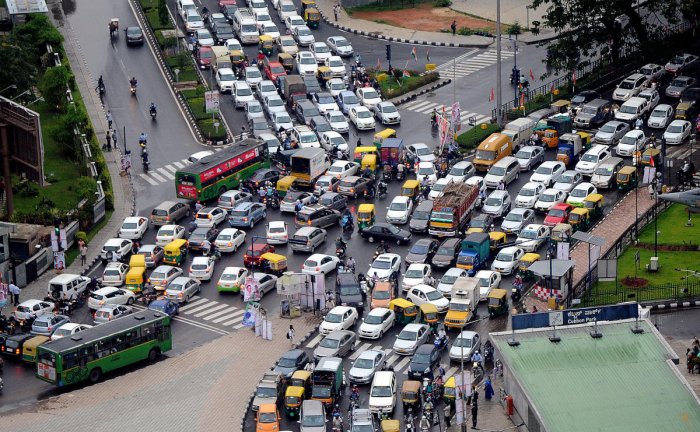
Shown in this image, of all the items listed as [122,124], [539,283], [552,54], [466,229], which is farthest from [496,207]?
[122,124]

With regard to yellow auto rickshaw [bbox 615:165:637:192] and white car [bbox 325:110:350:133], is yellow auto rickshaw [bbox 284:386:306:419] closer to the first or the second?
yellow auto rickshaw [bbox 615:165:637:192]

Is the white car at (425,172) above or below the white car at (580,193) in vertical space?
above

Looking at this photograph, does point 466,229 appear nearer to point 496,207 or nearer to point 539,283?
point 496,207

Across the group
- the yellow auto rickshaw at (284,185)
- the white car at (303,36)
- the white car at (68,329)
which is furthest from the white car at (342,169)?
the white car at (303,36)

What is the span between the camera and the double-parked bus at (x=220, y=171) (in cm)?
11038

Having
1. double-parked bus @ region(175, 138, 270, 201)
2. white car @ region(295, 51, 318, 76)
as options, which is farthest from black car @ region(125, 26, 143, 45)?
double-parked bus @ region(175, 138, 270, 201)

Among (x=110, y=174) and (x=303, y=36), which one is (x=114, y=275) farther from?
(x=303, y=36)

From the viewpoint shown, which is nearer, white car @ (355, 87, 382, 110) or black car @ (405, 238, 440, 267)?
black car @ (405, 238, 440, 267)

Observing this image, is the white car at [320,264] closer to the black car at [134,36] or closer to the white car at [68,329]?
the white car at [68,329]

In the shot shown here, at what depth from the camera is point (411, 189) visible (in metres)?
111

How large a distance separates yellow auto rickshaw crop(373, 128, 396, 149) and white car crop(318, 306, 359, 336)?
87.2 feet

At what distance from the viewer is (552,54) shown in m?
127

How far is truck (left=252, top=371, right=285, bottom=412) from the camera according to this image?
83312mm

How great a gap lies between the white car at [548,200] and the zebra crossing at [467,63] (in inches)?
1146
